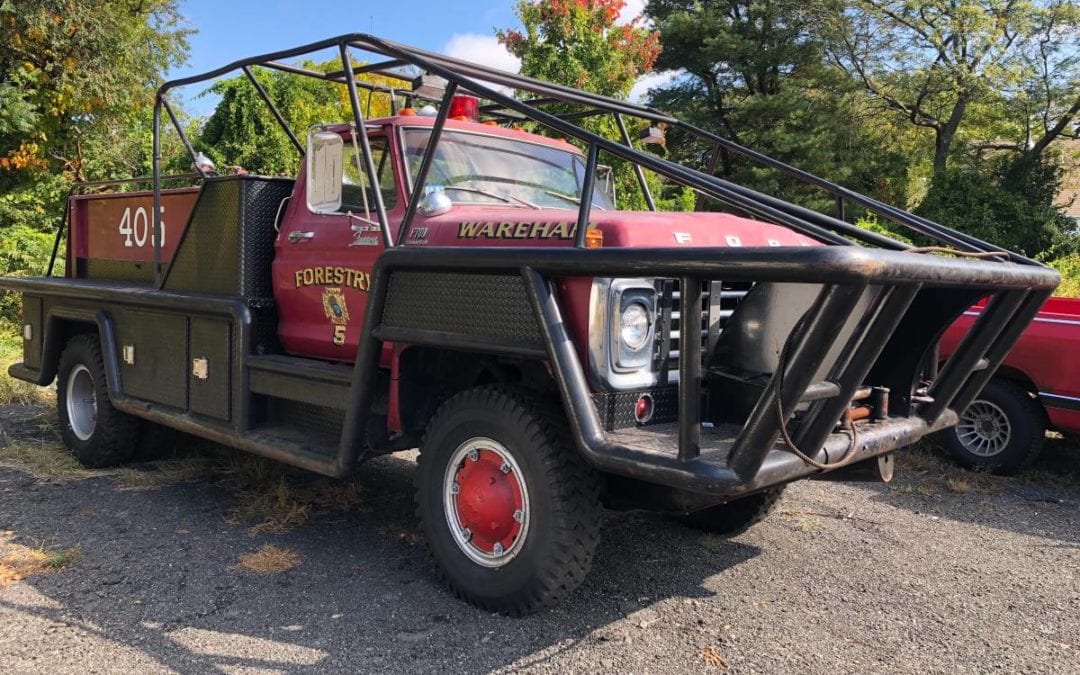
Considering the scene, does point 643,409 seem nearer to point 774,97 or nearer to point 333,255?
point 333,255

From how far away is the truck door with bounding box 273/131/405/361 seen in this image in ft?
13.9

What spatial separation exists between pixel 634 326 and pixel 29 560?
307 cm

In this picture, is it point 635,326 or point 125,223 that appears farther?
point 125,223

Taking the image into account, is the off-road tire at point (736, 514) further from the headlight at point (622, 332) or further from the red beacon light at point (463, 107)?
the red beacon light at point (463, 107)

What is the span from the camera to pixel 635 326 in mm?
3250

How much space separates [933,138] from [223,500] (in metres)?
22.7

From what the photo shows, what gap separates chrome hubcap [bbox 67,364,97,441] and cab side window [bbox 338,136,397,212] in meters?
2.79

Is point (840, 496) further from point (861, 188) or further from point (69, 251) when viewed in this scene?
point (861, 188)

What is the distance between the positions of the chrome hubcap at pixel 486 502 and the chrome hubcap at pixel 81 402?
360 cm

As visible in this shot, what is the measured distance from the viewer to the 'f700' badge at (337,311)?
4.41m

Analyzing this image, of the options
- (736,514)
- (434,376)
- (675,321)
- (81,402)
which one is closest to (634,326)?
(675,321)

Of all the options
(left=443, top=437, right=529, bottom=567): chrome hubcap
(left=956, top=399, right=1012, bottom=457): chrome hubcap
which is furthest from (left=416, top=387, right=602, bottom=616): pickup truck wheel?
(left=956, top=399, right=1012, bottom=457): chrome hubcap

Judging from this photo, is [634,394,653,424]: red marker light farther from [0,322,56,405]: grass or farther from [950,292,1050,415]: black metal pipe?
[0,322,56,405]: grass

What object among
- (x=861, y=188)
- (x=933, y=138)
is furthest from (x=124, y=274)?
(x=933, y=138)
